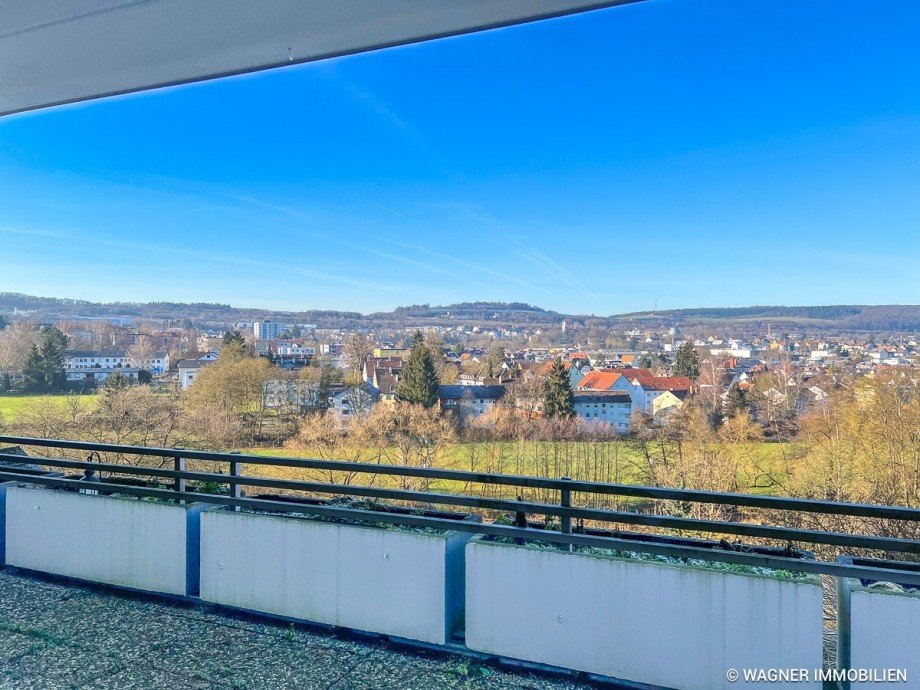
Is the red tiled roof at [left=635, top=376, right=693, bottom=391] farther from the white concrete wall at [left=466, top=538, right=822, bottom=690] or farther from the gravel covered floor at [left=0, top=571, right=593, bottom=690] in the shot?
the gravel covered floor at [left=0, top=571, right=593, bottom=690]

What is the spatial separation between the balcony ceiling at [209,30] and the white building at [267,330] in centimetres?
460

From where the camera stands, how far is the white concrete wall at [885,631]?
146cm

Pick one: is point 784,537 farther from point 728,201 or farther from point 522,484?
point 728,201

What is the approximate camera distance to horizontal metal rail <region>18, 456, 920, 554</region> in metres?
1.62

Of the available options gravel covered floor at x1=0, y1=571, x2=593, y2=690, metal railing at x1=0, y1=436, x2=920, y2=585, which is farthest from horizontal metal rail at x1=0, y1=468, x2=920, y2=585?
gravel covered floor at x1=0, y1=571, x2=593, y2=690

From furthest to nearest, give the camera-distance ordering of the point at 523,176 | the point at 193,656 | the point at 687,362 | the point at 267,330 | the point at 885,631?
1. the point at 523,176
2. the point at 267,330
3. the point at 687,362
4. the point at 193,656
5. the point at 885,631

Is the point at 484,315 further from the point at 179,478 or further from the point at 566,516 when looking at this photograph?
the point at 566,516

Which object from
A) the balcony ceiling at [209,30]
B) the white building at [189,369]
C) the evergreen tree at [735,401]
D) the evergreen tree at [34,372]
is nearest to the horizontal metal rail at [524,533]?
the balcony ceiling at [209,30]

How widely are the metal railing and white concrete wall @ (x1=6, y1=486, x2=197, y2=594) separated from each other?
0.09 m

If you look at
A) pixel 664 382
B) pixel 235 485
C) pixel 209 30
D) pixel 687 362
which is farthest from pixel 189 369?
pixel 687 362

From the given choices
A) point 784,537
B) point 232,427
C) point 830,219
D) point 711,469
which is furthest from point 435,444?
point 830,219

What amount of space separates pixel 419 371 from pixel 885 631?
5.20m

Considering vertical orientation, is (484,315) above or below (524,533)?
above

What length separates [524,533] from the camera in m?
1.91
